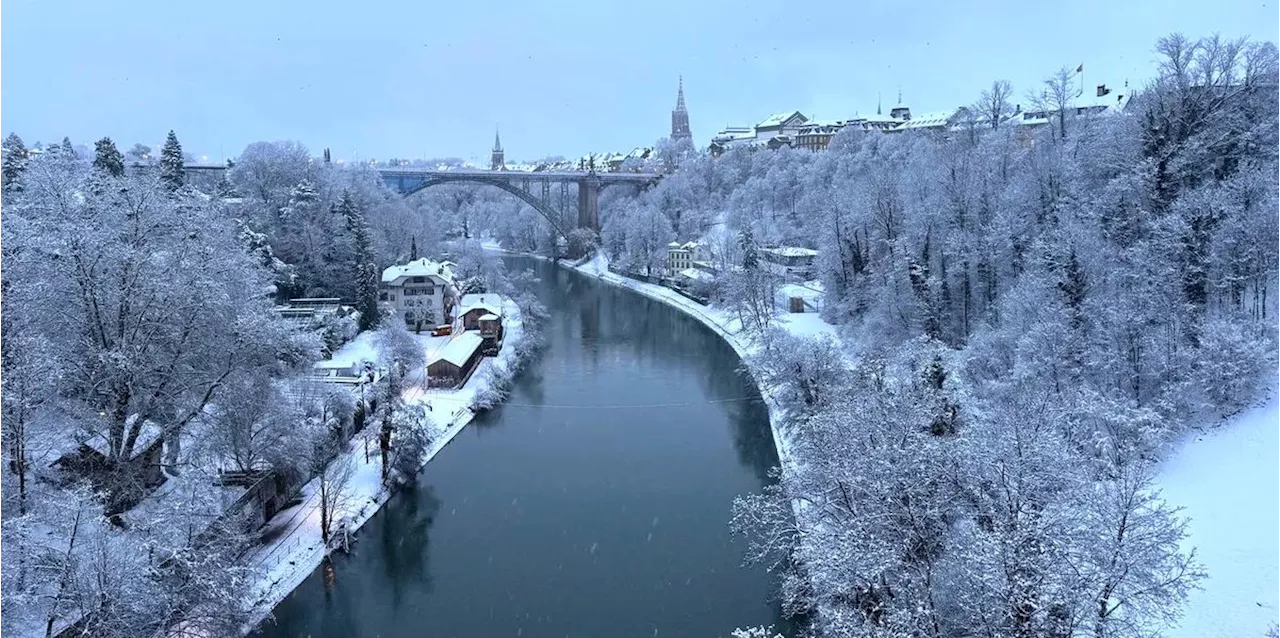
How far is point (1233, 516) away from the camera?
28.4 ft

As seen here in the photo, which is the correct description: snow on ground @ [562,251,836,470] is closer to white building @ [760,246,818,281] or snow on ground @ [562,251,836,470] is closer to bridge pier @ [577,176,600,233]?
white building @ [760,246,818,281]

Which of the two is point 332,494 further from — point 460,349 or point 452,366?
point 460,349

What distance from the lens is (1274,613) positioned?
731 centimetres

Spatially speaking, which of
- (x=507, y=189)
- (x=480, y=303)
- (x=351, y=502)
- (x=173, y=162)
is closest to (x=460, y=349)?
(x=480, y=303)

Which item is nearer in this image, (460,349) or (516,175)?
(460,349)

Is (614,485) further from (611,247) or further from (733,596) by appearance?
(611,247)

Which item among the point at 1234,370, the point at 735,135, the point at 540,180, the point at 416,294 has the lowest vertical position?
the point at 1234,370

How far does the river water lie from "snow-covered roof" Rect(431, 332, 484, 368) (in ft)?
5.07

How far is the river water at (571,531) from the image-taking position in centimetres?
1002

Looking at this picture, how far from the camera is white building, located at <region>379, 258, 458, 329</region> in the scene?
24953 mm

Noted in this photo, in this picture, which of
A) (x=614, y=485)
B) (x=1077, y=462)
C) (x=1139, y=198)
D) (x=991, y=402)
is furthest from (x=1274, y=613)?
(x=1139, y=198)

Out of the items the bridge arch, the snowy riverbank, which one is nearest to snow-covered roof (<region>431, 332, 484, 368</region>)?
the snowy riverbank

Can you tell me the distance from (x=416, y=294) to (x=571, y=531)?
47.7 ft

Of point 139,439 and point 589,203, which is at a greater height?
point 589,203
